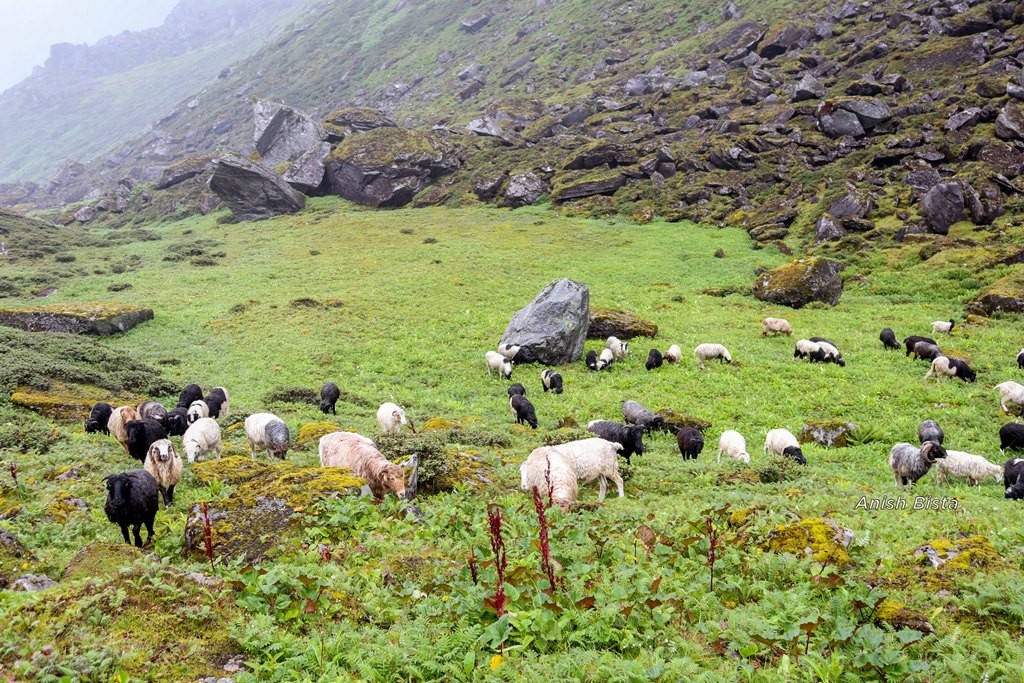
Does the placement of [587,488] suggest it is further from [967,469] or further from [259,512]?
[967,469]

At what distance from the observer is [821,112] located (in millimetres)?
59469

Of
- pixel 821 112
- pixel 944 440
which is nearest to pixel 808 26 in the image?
pixel 821 112

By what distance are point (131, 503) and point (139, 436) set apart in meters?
4.78

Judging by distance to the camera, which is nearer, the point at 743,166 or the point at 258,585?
the point at 258,585

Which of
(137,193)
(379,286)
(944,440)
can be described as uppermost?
(137,193)

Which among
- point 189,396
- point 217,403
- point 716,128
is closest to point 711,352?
point 217,403

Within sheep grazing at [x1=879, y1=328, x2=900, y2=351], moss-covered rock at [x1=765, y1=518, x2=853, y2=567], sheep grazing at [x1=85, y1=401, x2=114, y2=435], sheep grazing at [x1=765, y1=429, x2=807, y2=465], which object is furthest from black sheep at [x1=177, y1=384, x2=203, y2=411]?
sheep grazing at [x1=879, y1=328, x2=900, y2=351]

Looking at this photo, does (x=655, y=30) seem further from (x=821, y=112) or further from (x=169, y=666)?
(x=169, y=666)

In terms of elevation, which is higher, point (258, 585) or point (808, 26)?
point (808, 26)

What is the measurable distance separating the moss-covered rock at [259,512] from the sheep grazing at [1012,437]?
14932mm

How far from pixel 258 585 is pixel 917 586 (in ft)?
23.5

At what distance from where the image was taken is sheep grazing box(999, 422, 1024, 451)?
1310cm

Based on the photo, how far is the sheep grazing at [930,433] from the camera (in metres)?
13.4

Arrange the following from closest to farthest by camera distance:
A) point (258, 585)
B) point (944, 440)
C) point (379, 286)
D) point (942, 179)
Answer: point (258, 585) < point (944, 440) < point (379, 286) < point (942, 179)
